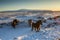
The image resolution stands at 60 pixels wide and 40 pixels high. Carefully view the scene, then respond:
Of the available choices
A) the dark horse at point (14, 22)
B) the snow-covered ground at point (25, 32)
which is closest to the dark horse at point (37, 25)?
the snow-covered ground at point (25, 32)

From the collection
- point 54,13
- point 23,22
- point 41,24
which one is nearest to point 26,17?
point 23,22

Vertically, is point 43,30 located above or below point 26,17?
below

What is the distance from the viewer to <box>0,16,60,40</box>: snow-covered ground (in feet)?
5.46

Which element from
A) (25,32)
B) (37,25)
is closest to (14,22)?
(25,32)

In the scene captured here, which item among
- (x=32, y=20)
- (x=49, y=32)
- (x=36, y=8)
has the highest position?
(x=36, y=8)

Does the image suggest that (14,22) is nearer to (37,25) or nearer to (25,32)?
(25,32)

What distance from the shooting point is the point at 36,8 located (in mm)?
1955

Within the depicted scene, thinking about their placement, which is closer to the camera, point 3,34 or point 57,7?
point 3,34

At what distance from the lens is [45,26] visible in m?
1.84

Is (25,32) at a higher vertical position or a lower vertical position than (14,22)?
lower

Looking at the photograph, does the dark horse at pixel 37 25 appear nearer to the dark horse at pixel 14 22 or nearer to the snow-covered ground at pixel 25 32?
the snow-covered ground at pixel 25 32

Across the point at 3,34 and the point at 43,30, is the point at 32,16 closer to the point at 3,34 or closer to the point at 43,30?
the point at 43,30

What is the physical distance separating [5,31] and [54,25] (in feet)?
2.08

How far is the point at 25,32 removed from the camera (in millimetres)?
1788
